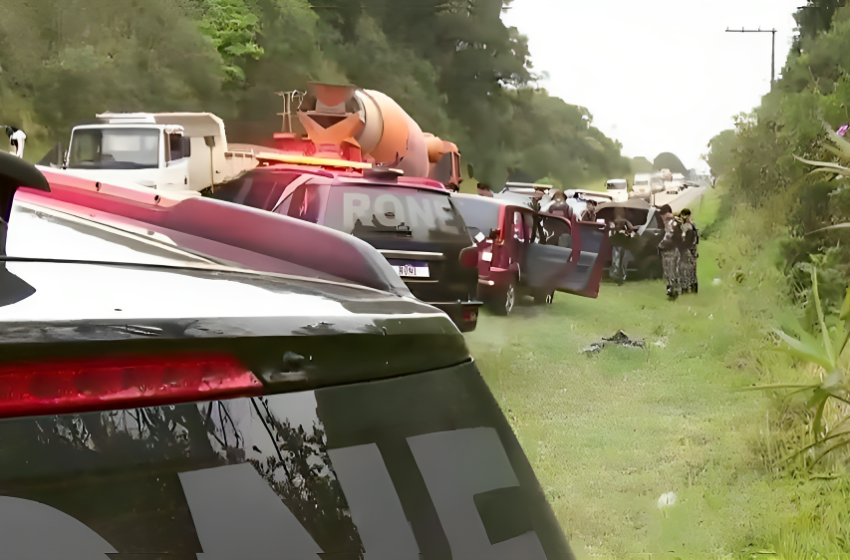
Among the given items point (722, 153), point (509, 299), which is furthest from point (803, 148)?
point (509, 299)

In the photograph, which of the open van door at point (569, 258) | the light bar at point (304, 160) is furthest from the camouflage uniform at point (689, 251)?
the light bar at point (304, 160)

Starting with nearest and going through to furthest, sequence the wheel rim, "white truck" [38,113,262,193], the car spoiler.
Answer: the car spoiler
"white truck" [38,113,262,193]
the wheel rim

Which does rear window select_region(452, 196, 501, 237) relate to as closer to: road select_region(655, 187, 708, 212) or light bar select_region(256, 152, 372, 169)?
light bar select_region(256, 152, 372, 169)

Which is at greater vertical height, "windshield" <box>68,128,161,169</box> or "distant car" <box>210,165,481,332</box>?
"windshield" <box>68,128,161,169</box>

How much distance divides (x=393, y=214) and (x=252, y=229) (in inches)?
49.4

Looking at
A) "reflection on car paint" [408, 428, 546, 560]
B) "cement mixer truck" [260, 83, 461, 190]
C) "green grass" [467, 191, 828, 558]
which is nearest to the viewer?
"reflection on car paint" [408, 428, 546, 560]

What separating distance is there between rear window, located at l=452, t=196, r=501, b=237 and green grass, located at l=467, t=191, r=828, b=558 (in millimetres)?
310

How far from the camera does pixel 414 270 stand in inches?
98.2

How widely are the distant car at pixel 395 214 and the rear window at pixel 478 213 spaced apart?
0.11ft

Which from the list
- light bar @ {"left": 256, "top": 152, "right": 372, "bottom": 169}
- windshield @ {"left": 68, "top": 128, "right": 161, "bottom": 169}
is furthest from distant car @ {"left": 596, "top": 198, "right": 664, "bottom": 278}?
windshield @ {"left": 68, "top": 128, "right": 161, "bottom": 169}

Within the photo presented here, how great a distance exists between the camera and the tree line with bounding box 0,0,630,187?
2.64 meters

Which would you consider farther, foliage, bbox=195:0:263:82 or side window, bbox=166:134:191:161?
foliage, bbox=195:0:263:82

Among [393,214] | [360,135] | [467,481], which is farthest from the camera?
[360,135]

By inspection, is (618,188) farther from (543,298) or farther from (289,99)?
(289,99)
